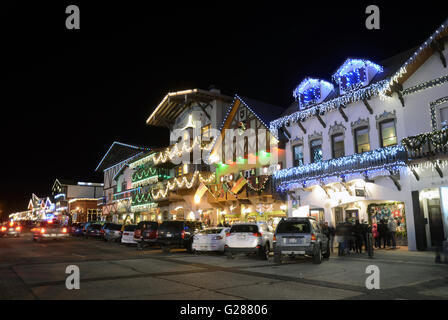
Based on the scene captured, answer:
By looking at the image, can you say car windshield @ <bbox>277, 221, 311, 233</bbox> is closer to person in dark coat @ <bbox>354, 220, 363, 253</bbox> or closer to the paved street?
→ the paved street

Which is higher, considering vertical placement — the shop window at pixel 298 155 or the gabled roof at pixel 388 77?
the gabled roof at pixel 388 77

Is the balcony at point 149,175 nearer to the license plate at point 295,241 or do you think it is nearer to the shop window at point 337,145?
the shop window at point 337,145

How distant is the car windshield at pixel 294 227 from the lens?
15.3 m

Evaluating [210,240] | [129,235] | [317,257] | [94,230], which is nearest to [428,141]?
[317,257]

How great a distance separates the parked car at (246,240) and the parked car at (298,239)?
1606mm

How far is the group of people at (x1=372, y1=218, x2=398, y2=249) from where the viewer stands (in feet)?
67.6

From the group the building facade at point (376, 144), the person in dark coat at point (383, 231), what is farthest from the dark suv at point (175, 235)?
the person in dark coat at point (383, 231)

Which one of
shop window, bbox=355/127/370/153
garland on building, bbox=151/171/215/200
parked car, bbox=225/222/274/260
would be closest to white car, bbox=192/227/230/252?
parked car, bbox=225/222/274/260

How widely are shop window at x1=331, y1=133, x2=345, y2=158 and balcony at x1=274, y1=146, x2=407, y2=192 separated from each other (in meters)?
1.26

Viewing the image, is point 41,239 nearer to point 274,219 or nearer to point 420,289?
point 274,219

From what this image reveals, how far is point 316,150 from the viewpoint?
25.6 m

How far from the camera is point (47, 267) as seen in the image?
14.2m
